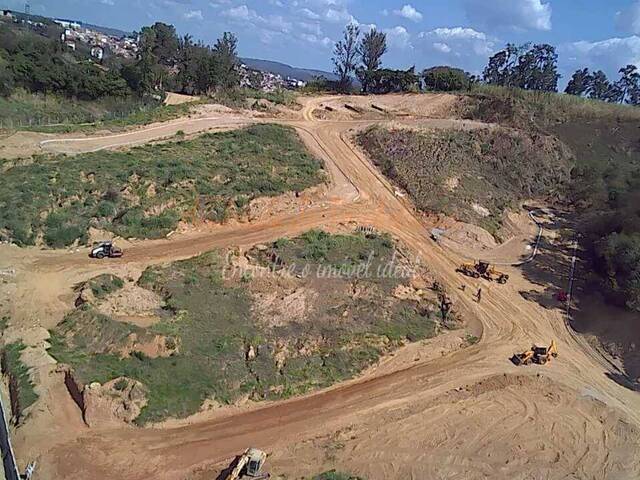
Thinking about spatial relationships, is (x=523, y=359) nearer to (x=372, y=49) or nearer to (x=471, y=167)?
(x=471, y=167)

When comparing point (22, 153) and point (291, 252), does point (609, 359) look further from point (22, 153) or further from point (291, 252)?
point (22, 153)

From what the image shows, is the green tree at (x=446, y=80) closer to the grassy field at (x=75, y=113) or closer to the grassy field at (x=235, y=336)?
the grassy field at (x=75, y=113)

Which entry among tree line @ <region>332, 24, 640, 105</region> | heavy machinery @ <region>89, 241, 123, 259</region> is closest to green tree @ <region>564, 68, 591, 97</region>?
tree line @ <region>332, 24, 640, 105</region>

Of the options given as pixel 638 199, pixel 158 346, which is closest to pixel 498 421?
pixel 158 346

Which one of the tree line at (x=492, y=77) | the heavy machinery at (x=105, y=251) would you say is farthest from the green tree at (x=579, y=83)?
the heavy machinery at (x=105, y=251)

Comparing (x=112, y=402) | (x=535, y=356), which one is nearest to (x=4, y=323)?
(x=112, y=402)

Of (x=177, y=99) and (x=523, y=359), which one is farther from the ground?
(x=177, y=99)
